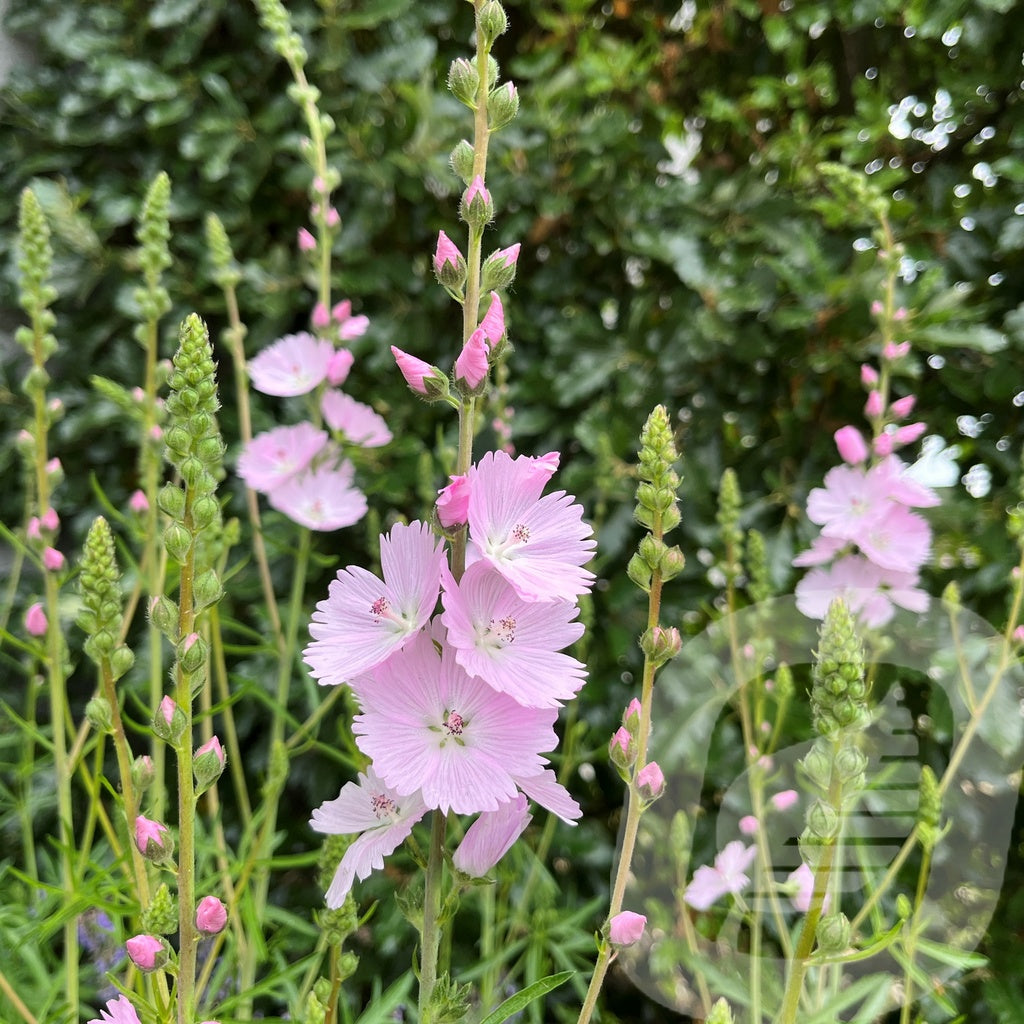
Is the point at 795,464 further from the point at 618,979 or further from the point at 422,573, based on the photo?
the point at 422,573

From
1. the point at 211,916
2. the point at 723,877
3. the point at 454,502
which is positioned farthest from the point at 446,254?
the point at 723,877

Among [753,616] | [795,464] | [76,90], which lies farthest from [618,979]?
[76,90]

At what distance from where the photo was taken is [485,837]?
439 millimetres

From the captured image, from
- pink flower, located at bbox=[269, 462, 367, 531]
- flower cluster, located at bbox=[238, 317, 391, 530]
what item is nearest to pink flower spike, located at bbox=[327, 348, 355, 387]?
flower cluster, located at bbox=[238, 317, 391, 530]

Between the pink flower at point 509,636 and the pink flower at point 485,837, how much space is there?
64 mm

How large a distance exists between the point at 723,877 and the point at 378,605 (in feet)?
2.19

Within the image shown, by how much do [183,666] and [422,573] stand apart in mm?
125

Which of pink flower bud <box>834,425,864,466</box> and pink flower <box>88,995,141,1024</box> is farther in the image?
pink flower bud <box>834,425,864,466</box>

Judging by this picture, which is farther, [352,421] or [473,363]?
[352,421]

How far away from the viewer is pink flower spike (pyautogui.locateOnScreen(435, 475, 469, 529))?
16.0 inches

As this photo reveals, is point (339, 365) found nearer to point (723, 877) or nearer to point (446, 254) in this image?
point (446, 254)

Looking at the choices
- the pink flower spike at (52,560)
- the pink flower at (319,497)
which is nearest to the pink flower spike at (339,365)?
the pink flower at (319,497)

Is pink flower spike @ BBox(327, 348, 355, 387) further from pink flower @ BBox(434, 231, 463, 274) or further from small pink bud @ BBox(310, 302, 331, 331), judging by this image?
pink flower @ BBox(434, 231, 463, 274)

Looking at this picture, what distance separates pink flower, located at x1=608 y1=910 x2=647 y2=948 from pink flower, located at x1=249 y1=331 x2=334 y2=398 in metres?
0.71
